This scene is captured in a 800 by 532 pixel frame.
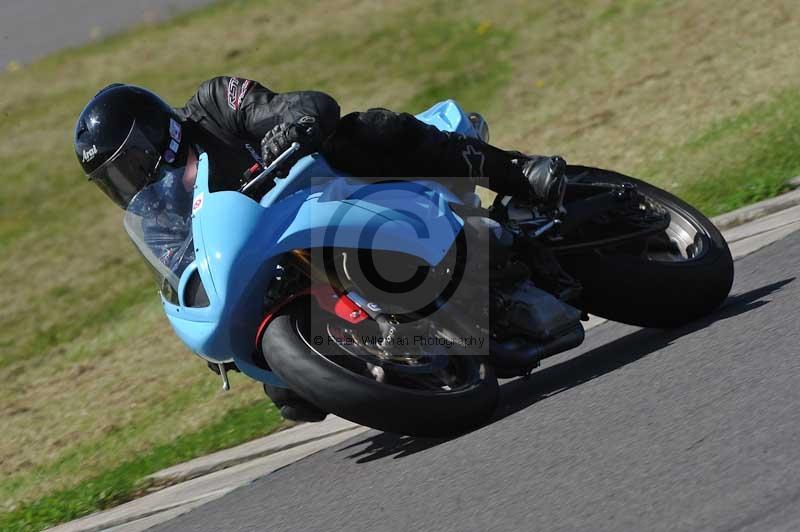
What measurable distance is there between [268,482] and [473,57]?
353 inches

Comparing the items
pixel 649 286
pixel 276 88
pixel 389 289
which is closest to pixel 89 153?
pixel 389 289

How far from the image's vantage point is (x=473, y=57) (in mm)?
13383

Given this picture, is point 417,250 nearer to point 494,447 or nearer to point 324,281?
point 324,281

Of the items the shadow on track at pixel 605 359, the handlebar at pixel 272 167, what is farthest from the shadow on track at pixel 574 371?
the handlebar at pixel 272 167

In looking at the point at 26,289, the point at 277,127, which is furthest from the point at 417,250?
the point at 26,289

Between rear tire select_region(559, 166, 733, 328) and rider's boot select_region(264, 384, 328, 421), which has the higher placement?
rider's boot select_region(264, 384, 328, 421)

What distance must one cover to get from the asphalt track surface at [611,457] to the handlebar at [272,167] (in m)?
1.10

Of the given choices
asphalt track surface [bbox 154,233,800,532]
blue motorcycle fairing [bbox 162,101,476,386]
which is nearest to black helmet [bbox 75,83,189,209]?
blue motorcycle fairing [bbox 162,101,476,386]

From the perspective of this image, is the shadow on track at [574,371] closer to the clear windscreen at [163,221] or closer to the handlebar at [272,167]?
the clear windscreen at [163,221]

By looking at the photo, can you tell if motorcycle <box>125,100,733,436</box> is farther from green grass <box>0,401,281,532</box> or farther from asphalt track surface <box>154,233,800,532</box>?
green grass <box>0,401,281,532</box>

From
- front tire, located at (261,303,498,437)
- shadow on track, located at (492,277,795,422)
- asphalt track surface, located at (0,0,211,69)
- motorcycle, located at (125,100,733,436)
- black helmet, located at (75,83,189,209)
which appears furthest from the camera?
asphalt track surface, located at (0,0,211,69)

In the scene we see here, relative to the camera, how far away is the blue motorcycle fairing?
446cm

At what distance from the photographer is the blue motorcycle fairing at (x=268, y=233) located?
14.6 feet

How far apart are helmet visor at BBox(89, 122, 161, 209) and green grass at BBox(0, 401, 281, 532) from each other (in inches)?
62.3
